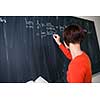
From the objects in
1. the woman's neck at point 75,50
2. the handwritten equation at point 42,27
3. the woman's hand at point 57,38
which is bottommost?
the woman's neck at point 75,50

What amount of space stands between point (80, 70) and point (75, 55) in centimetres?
13

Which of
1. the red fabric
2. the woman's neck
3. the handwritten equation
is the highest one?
the handwritten equation

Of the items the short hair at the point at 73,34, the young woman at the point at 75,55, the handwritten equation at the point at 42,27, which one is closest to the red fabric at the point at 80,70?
the young woman at the point at 75,55

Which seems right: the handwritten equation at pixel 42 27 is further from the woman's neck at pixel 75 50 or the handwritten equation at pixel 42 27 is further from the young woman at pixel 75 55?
the woman's neck at pixel 75 50

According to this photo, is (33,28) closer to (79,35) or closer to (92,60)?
(79,35)

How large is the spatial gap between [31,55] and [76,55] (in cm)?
37

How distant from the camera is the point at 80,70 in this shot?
246 cm

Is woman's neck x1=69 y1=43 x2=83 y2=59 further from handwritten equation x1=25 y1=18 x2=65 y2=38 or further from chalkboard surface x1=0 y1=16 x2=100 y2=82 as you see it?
handwritten equation x1=25 y1=18 x2=65 y2=38

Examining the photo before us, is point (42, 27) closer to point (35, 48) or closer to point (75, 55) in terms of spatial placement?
point (35, 48)

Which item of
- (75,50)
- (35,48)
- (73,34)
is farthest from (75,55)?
(35,48)

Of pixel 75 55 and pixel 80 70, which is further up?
pixel 75 55

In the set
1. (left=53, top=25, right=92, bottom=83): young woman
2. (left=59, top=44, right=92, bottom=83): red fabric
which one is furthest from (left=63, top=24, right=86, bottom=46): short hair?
(left=59, top=44, right=92, bottom=83): red fabric

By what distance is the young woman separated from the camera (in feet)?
8.07

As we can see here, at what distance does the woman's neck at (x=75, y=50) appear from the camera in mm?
2490
